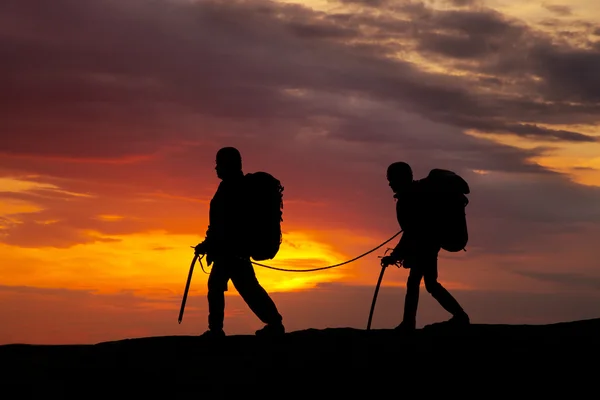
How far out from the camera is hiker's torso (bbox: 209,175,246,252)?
14984 millimetres

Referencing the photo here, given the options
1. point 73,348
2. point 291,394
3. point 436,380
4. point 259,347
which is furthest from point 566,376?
point 73,348

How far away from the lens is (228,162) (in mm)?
15086

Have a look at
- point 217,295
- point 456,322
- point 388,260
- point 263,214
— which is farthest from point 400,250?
point 217,295

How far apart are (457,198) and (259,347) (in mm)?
4312

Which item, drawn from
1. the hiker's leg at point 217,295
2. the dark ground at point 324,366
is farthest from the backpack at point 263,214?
the dark ground at point 324,366

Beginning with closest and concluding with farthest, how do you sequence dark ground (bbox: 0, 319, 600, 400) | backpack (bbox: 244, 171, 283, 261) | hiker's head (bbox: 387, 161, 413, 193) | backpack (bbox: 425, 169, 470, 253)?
1. dark ground (bbox: 0, 319, 600, 400)
2. backpack (bbox: 244, 171, 283, 261)
3. backpack (bbox: 425, 169, 470, 253)
4. hiker's head (bbox: 387, 161, 413, 193)

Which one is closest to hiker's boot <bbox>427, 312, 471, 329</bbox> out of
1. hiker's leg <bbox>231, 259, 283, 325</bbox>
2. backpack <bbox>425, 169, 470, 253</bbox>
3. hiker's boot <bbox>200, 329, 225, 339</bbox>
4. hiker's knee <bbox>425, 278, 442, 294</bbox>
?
hiker's knee <bbox>425, 278, 442, 294</bbox>

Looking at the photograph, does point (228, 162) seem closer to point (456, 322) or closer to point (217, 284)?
point (217, 284)

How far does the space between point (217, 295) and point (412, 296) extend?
342 cm

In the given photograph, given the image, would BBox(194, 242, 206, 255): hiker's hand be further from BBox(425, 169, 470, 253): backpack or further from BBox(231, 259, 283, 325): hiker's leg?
BBox(425, 169, 470, 253): backpack

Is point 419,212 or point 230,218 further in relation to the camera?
point 419,212

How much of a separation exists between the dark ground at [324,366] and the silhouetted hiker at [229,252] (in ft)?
1.54

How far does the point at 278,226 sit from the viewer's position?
1511 centimetres

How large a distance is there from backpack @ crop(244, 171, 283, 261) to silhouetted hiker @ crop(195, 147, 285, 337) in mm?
101
